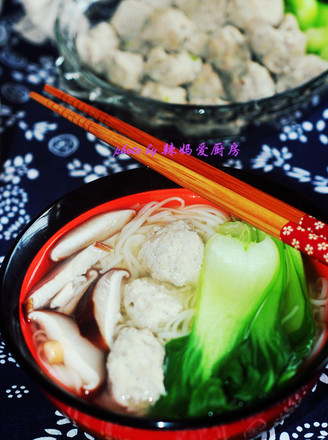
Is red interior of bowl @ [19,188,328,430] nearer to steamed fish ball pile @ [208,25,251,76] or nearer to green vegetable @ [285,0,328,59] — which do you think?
steamed fish ball pile @ [208,25,251,76]

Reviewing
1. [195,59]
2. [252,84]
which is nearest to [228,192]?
[252,84]

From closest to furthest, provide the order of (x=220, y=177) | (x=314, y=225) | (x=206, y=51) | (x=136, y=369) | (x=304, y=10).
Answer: (x=136, y=369) → (x=314, y=225) → (x=220, y=177) → (x=206, y=51) → (x=304, y=10)

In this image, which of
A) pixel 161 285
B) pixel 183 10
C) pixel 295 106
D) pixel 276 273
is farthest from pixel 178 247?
pixel 183 10

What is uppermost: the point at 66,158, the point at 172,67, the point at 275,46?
the point at 275,46

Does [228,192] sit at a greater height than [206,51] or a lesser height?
lesser

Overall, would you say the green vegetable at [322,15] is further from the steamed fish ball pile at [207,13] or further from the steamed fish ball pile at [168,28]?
the steamed fish ball pile at [168,28]

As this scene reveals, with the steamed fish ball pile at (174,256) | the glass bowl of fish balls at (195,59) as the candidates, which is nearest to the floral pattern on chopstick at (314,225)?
the steamed fish ball pile at (174,256)

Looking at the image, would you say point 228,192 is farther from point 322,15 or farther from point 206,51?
point 322,15

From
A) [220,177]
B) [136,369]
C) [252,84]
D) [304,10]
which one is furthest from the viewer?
[304,10]
